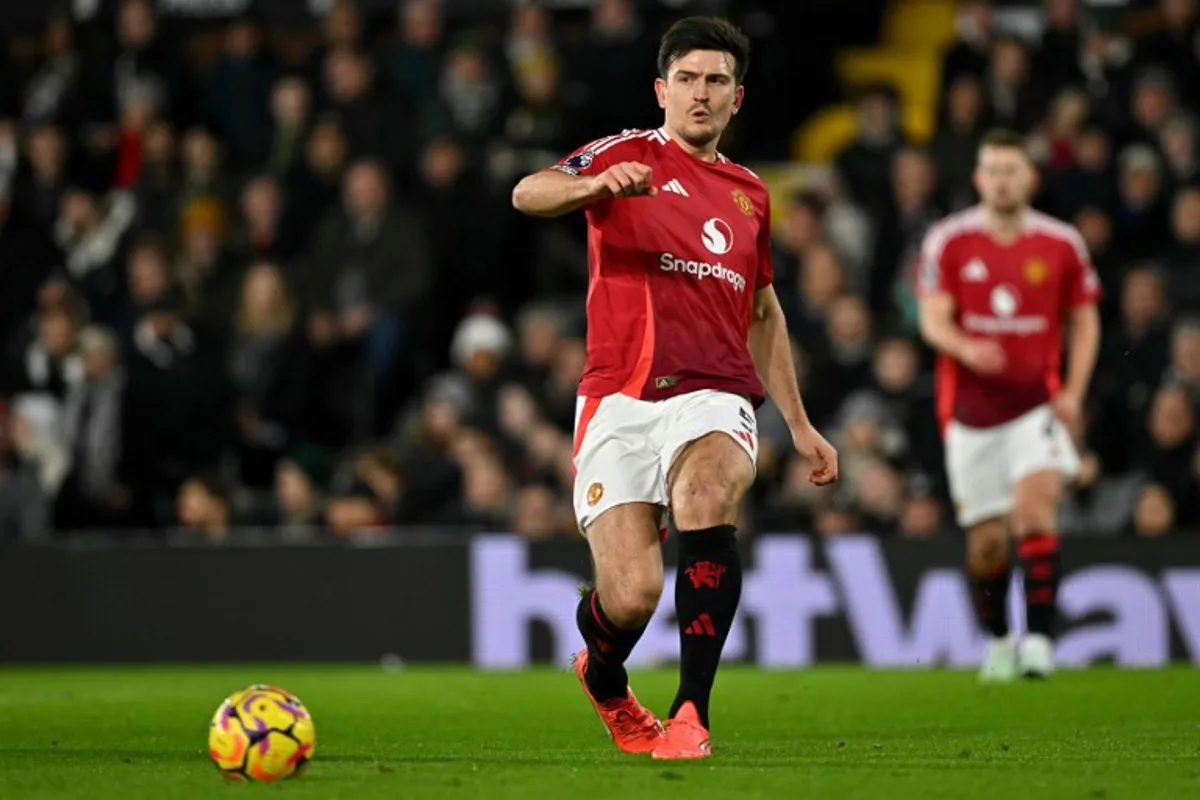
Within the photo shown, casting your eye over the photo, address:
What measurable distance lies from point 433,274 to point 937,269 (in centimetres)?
638

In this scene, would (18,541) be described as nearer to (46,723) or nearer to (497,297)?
(497,297)

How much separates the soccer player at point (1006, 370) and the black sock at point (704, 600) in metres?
4.51

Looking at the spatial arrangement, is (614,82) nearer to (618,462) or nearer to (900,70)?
(900,70)

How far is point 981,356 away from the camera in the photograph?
11.1m

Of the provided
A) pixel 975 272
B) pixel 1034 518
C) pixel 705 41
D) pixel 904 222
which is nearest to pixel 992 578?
pixel 1034 518

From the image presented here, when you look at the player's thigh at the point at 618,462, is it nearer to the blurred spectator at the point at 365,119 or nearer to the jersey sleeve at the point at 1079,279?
the jersey sleeve at the point at 1079,279

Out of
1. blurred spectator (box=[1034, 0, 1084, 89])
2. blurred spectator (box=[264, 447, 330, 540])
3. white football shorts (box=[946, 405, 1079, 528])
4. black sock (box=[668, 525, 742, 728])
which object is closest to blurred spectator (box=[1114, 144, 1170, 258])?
Result: blurred spectator (box=[1034, 0, 1084, 89])

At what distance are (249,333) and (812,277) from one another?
4403mm

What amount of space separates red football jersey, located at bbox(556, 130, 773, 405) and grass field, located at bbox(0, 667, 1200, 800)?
1276 mm

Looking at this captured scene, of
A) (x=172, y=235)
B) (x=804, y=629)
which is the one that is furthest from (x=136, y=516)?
(x=804, y=629)

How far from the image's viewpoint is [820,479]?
7.64 meters

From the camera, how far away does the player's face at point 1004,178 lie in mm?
11406

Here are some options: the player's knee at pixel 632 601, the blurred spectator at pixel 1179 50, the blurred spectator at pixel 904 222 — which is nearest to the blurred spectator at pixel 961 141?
the blurred spectator at pixel 904 222

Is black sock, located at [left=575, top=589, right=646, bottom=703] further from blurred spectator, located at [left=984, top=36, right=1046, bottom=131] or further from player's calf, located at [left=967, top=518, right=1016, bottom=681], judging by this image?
blurred spectator, located at [left=984, top=36, right=1046, bottom=131]
